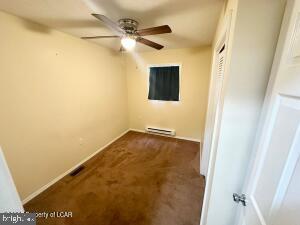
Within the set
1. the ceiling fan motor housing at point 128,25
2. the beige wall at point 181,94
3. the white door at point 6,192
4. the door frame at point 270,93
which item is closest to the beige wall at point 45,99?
the beige wall at point 181,94

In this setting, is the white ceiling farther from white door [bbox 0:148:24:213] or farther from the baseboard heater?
the baseboard heater

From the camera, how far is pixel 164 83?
3396 mm

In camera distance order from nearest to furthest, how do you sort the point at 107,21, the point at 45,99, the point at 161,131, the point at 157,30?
the point at 107,21 < the point at 157,30 < the point at 45,99 < the point at 161,131

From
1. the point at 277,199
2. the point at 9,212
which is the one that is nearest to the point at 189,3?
the point at 277,199

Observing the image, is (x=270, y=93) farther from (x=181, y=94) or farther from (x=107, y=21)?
(x=181, y=94)

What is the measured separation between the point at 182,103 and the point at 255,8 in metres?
2.70

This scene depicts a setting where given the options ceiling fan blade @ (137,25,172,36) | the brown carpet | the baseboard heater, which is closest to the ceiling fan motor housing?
ceiling fan blade @ (137,25,172,36)

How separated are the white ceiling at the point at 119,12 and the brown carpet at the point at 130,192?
2.28 meters

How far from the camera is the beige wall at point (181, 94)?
9.93 ft

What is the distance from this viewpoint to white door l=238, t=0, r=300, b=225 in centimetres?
47

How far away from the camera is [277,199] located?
526mm

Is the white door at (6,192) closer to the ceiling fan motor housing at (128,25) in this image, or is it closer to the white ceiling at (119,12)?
the white ceiling at (119,12)

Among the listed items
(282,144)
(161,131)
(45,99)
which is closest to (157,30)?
(282,144)

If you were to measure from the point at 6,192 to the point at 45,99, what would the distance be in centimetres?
174
